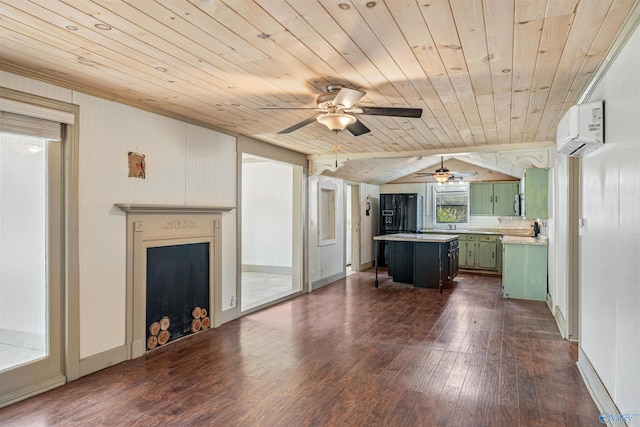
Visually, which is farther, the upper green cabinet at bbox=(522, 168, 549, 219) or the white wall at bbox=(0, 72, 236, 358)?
the upper green cabinet at bbox=(522, 168, 549, 219)

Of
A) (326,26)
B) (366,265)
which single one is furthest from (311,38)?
(366,265)

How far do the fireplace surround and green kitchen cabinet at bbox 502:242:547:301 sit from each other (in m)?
4.54

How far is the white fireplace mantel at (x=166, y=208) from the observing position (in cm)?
342

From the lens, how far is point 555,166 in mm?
4926

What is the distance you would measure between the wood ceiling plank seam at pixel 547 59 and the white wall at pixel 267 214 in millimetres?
5333

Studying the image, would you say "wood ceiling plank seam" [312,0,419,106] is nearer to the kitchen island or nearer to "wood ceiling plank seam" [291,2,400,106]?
"wood ceiling plank seam" [291,2,400,106]

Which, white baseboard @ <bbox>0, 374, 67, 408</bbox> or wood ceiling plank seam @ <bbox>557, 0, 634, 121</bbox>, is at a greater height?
wood ceiling plank seam @ <bbox>557, 0, 634, 121</bbox>

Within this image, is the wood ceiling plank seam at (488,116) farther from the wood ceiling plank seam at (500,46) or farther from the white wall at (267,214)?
the white wall at (267,214)

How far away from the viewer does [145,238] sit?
3650mm

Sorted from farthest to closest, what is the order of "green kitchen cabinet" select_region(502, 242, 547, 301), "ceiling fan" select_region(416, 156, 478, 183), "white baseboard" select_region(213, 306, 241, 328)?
"ceiling fan" select_region(416, 156, 478, 183), "green kitchen cabinet" select_region(502, 242, 547, 301), "white baseboard" select_region(213, 306, 241, 328)

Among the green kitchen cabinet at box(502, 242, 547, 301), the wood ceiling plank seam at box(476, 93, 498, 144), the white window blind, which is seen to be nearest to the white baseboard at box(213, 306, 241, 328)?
the white window blind

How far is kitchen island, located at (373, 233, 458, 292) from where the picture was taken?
266 inches

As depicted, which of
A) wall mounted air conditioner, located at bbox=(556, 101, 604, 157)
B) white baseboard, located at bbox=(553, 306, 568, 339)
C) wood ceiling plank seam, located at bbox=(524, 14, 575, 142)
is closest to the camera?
wood ceiling plank seam, located at bbox=(524, 14, 575, 142)

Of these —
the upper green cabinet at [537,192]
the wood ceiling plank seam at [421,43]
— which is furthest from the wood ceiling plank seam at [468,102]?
the upper green cabinet at [537,192]
